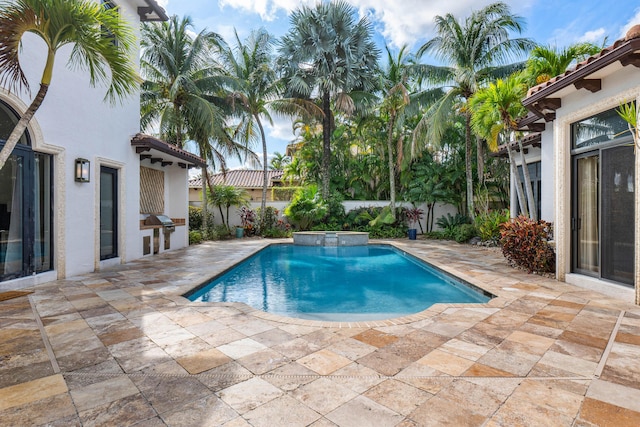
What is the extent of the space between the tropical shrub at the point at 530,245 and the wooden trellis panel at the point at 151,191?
11988mm

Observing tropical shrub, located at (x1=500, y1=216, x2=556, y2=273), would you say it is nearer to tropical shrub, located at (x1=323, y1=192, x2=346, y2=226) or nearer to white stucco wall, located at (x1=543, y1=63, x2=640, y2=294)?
white stucco wall, located at (x1=543, y1=63, x2=640, y2=294)

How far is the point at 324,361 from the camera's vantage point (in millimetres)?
3451

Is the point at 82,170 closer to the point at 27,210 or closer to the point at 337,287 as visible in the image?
the point at 27,210

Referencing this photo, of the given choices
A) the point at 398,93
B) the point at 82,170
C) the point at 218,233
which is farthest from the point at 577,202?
the point at 218,233

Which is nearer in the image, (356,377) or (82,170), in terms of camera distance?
(356,377)

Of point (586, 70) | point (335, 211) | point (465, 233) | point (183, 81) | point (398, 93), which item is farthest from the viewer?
point (335, 211)

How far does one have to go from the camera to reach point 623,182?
5789mm

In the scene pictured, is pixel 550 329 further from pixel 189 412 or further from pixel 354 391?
pixel 189 412

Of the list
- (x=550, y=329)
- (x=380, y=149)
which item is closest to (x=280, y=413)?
(x=550, y=329)

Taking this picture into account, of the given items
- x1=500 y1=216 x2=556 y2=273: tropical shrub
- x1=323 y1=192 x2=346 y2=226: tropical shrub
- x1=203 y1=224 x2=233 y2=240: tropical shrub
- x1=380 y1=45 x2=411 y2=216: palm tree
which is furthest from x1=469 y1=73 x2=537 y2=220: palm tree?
x1=203 y1=224 x2=233 y2=240: tropical shrub

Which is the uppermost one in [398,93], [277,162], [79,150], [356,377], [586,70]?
[398,93]

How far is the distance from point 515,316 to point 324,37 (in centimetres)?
1575

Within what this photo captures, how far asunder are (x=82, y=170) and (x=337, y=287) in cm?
675

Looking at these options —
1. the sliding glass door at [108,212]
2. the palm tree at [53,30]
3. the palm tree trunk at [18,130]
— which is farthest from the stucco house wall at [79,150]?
the palm tree trunk at [18,130]
